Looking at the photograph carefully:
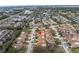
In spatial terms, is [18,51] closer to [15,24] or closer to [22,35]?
[22,35]

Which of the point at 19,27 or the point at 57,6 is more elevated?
the point at 57,6

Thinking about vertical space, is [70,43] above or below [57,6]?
below

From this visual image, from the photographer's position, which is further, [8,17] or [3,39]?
[8,17]

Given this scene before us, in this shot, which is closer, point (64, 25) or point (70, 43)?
point (70, 43)

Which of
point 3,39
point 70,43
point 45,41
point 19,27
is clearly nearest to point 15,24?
point 19,27

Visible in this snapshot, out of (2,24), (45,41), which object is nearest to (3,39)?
(2,24)

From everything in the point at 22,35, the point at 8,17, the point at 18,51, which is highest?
the point at 8,17
